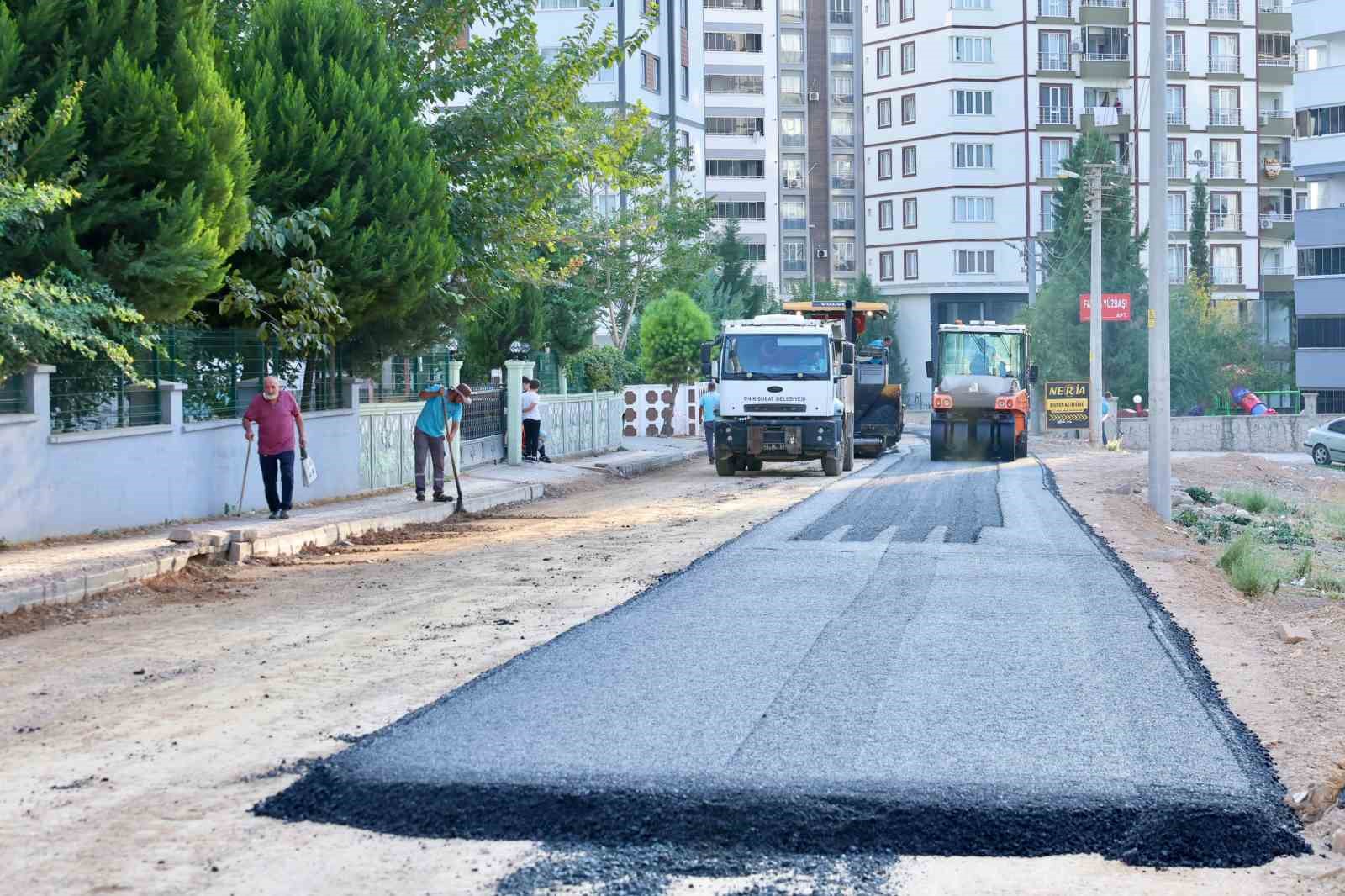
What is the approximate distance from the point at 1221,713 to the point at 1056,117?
82898mm

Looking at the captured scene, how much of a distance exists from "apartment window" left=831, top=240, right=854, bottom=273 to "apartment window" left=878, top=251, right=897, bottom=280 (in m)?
11.6

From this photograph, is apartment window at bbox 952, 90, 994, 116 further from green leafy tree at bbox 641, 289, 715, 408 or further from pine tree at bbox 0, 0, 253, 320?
pine tree at bbox 0, 0, 253, 320

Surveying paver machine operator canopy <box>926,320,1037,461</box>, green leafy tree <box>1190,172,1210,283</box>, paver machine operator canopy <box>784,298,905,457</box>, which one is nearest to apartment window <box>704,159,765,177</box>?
green leafy tree <box>1190,172,1210,283</box>

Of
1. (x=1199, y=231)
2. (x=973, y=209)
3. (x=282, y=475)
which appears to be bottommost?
(x=282, y=475)

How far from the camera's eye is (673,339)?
51.2m

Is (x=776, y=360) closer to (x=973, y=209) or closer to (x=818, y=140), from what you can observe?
(x=973, y=209)

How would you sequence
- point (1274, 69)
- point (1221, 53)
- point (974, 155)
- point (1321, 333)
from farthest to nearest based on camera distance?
point (1274, 69) → point (1221, 53) → point (974, 155) → point (1321, 333)

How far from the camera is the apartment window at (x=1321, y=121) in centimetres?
6494

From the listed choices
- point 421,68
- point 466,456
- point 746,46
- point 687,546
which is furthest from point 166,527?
point 746,46

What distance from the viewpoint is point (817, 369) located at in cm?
3011

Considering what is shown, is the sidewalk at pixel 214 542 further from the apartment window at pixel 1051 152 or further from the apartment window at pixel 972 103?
the apartment window at pixel 1051 152

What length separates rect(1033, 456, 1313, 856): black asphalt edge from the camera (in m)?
6.60

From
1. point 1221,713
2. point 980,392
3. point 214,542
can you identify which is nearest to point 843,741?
point 1221,713

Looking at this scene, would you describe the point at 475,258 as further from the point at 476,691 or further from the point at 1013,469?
the point at 476,691
